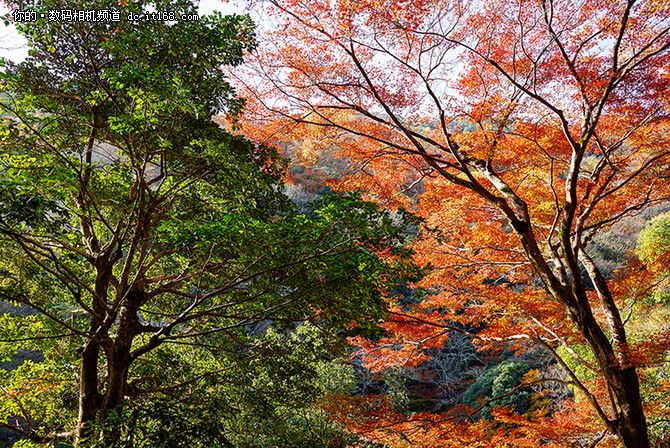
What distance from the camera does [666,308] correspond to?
896 cm

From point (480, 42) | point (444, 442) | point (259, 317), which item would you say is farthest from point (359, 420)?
point (480, 42)

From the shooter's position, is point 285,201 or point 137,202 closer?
point 137,202

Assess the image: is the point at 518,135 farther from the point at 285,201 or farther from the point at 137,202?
the point at 137,202

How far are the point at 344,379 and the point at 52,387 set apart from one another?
5.11 m

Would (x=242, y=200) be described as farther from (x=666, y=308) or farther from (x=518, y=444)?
(x=666, y=308)

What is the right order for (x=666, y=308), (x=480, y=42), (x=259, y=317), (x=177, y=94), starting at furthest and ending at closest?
(x=666, y=308)
(x=480, y=42)
(x=259, y=317)
(x=177, y=94)

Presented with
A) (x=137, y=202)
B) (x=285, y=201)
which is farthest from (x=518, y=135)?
(x=137, y=202)

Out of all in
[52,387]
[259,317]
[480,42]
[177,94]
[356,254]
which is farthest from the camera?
[52,387]

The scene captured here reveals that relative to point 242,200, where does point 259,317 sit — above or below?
below

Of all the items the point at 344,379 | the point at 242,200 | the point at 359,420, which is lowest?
Result: the point at 359,420

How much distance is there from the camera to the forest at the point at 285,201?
2.96 m

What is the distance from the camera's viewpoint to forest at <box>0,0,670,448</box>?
296 cm

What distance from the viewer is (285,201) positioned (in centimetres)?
442

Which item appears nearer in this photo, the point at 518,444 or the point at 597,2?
the point at 597,2
